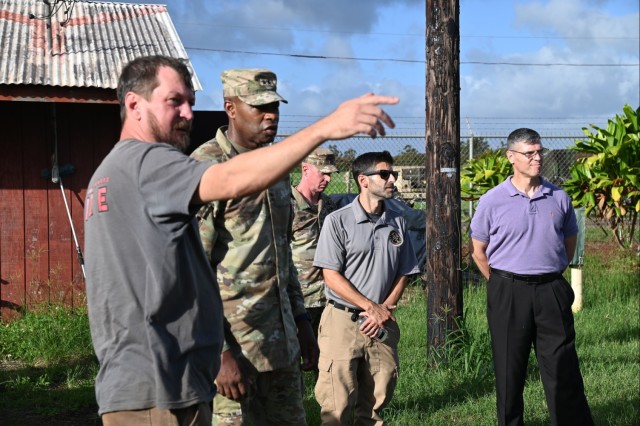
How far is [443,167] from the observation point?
7605 mm

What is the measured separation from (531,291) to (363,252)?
1279mm

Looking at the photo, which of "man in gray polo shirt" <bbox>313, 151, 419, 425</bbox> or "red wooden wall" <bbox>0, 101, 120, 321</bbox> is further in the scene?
"red wooden wall" <bbox>0, 101, 120, 321</bbox>

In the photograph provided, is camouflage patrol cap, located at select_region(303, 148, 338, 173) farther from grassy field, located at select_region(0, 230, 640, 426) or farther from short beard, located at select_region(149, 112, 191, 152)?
short beard, located at select_region(149, 112, 191, 152)

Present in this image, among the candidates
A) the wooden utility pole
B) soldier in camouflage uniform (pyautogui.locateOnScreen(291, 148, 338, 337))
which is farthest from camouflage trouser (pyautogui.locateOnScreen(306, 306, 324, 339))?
the wooden utility pole

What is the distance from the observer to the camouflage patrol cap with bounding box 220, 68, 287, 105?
12.9ft

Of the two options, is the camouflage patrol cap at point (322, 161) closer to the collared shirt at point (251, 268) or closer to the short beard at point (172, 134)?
the collared shirt at point (251, 268)

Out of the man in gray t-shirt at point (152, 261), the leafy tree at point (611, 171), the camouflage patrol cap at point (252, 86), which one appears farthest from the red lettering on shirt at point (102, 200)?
the leafy tree at point (611, 171)

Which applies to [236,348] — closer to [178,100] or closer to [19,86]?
[178,100]

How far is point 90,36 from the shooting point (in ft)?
34.6

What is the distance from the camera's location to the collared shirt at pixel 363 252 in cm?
566

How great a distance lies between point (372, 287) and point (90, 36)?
21.1ft

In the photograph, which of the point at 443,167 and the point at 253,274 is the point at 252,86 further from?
the point at 443,167

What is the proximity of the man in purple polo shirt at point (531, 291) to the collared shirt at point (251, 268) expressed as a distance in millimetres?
2644

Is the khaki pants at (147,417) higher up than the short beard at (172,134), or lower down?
lower down
